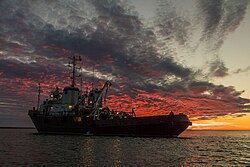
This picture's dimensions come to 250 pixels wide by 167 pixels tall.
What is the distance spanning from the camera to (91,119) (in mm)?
75312

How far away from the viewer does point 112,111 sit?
81375 millimetres

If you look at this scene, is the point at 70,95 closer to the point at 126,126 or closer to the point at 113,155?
the point at 126,126

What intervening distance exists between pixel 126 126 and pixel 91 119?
12.1 metres

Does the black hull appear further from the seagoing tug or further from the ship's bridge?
the ship's bridge

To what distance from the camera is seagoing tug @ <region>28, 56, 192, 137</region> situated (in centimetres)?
6631

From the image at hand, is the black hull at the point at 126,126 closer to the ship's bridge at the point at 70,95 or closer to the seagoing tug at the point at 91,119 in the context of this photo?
the seagoing tug at the point at 91,119

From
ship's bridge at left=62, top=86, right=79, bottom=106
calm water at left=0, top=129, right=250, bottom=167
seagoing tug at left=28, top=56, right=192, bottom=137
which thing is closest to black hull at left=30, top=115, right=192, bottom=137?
seagoing tug at left=28, top=56, right=192, bottom=137

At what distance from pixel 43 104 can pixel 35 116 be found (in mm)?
4871

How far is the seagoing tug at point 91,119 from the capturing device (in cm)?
6631

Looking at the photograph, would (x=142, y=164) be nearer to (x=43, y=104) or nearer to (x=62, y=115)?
(x=62, y=115)

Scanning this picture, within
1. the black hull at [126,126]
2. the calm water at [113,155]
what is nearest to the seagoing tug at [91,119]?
the black hull at [126,126]

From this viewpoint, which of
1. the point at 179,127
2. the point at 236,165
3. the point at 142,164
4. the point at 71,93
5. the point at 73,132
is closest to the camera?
the point at 142,164

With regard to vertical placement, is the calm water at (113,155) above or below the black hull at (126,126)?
below

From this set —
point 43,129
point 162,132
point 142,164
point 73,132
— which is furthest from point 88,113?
point 142,164
